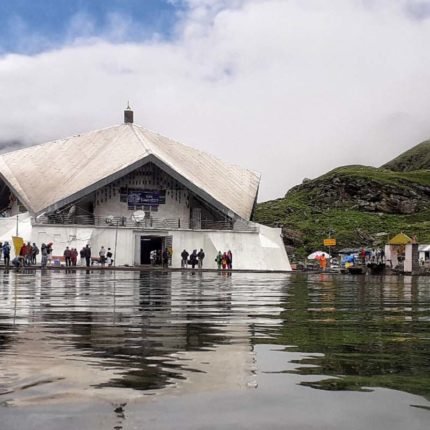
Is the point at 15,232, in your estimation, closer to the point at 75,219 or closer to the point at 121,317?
the point at 75,219

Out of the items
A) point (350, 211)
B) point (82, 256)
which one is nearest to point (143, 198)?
point (82, 256)

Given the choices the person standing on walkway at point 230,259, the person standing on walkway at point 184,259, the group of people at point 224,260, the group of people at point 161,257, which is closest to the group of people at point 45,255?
the group of people at point 161,257

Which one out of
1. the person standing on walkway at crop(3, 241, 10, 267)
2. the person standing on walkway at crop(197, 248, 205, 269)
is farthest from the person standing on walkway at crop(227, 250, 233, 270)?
the person standing on walkway at crop(3, 241, 10, 267)

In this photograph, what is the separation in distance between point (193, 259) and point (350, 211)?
46856mm

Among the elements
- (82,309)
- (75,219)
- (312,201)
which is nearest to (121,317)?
(82,309)

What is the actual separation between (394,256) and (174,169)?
1411 centimetres

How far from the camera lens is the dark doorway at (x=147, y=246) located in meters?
43.4

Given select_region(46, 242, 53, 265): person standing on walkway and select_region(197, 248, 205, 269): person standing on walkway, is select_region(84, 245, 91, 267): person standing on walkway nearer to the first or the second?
select_region(46, 242, 53, 265): person standing on walkway

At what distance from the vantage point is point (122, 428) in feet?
6.01

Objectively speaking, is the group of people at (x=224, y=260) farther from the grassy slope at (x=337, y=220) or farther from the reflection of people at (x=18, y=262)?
the grassy slope at (x=337, y=220)

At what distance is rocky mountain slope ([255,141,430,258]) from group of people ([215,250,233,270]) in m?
20.7

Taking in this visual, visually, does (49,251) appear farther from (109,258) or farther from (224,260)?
(224,260)

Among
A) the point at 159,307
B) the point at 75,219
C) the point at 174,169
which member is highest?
the point at 174,169

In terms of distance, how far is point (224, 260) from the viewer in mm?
37500
